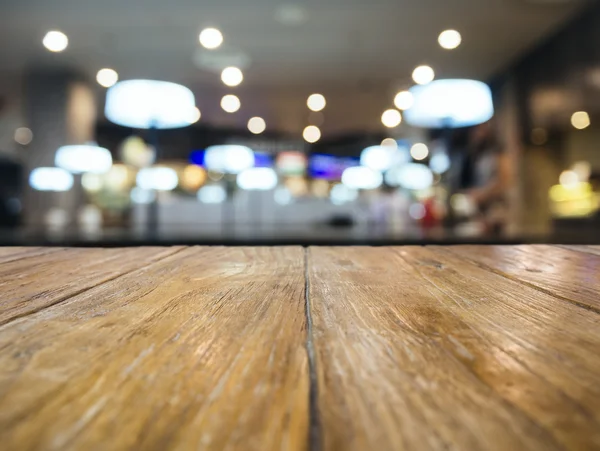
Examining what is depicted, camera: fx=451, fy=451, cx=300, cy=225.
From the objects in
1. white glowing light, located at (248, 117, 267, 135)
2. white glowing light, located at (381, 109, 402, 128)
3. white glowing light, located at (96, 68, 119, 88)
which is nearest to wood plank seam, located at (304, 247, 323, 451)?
white glowing light, located at (96, 68, 119, 88)

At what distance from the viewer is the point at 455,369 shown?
1.10 feet

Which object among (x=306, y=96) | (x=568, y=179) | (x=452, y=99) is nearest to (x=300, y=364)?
(x=452, y=99)

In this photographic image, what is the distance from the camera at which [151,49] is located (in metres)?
5.57

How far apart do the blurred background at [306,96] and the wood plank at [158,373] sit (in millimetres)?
2698

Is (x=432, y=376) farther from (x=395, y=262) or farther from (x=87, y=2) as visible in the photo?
(x=87, y=2)

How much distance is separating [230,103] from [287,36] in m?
2.69

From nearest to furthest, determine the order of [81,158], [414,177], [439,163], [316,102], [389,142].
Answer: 1. [81,158]
2. [316,102]
3. [439,163]
4. [414,177]
5. [389,142]

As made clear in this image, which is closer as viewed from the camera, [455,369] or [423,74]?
[455,369]

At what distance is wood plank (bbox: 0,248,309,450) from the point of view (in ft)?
0.81

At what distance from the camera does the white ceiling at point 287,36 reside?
4504mm

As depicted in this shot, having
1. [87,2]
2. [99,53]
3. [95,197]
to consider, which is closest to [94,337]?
[87,2]

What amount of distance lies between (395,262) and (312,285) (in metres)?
0.32

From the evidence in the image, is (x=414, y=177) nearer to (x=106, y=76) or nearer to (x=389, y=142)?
A: (x=389, y=142)

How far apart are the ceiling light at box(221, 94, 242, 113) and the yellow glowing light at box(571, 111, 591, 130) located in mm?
4953
